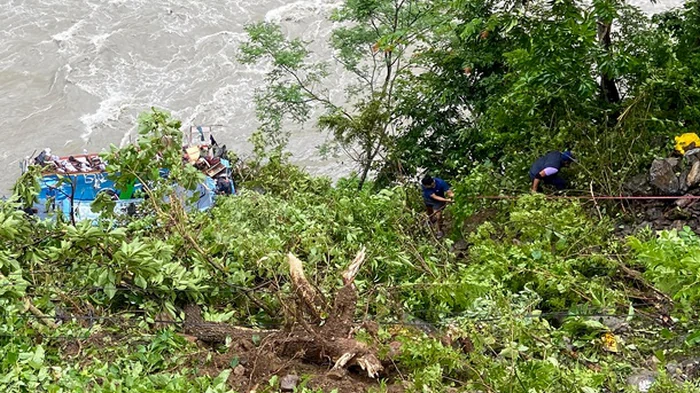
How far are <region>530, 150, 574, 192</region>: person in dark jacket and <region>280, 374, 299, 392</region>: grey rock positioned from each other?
11.3 ft

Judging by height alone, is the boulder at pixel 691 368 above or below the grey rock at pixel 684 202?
below

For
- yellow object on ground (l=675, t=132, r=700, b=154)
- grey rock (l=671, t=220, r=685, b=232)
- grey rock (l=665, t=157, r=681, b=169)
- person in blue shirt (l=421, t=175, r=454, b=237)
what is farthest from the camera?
person in blue shirt (l=421, t=175, r=454, b=237)

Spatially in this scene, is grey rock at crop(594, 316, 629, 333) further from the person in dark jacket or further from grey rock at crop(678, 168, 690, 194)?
the person in dark jacket

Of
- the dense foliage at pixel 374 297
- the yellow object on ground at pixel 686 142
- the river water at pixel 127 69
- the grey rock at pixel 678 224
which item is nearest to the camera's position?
the dense foliage at pixel 374 297

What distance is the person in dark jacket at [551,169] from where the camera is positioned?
600cm

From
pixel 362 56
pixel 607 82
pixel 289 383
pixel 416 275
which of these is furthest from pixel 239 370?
pixel 362 56

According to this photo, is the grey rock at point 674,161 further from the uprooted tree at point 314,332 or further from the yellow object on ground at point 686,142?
the uprooted tree at point 314,332

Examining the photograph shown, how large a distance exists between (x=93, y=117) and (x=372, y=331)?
14021mm

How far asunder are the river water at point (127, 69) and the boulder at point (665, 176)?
30.4ft

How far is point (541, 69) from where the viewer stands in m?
6.17

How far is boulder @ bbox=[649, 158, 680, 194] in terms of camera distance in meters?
5.31

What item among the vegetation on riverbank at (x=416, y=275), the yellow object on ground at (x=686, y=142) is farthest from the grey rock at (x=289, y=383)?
the yellow object on ground at (x=686, y=142)

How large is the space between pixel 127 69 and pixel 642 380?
15986 millimetres

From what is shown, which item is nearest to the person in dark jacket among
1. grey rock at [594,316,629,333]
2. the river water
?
grey rock at [594,316,629,333]
